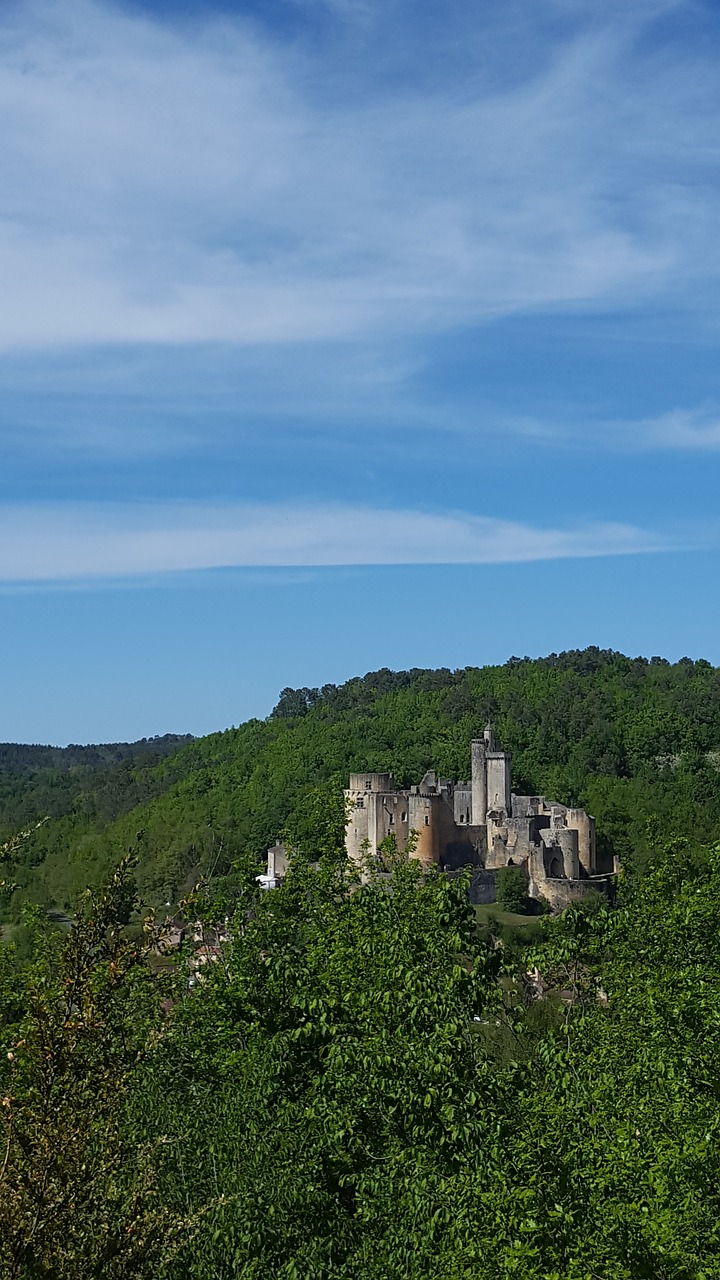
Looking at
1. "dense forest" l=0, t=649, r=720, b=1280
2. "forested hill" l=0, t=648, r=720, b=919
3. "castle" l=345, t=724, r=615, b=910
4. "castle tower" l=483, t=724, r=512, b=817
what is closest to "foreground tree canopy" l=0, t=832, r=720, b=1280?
"dense forest" l=0, t=649, r=720, b=1280

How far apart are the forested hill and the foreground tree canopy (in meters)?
46.9

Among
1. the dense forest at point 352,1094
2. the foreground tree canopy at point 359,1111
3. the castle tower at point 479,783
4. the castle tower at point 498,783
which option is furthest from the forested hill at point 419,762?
the foreground tree canopy at point 359,1111

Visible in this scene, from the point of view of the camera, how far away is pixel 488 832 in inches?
2950

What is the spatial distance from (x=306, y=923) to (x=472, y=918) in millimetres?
4547

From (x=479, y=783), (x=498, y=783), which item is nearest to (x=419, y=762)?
(x=479, y=783)

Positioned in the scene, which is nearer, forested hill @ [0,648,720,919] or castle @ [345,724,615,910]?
castle @ [345,724,615,910]

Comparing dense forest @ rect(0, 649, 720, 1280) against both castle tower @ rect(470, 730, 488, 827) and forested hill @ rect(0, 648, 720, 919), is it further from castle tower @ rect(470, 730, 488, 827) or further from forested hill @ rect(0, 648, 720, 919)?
castle tower @ rect(470, 730, 488, 827)

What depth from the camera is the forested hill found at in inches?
3162

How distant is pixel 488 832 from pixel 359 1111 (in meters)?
61.9

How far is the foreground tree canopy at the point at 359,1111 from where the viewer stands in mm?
6359

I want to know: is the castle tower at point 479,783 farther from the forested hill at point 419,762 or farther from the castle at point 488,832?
the forested hill at point 419,762

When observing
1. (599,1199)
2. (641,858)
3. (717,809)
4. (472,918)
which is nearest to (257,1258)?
(599,1199)

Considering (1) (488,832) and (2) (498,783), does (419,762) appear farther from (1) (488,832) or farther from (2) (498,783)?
(1) (488,832)

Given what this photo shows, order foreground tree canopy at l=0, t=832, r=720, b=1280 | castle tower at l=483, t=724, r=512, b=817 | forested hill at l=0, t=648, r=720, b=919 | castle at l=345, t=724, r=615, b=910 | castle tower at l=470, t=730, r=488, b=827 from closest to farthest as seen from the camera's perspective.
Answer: foreground tree canopy at l=0, t=832, r=720, b=1280 → castle at l=345, t=724, r=615, b=910 → castle tower at l=483, t=724, r=512, b=817 → castle tower at l=470, t=730, r=488, b=827 → forested hill at l=0, t=648, r=720, b=919
